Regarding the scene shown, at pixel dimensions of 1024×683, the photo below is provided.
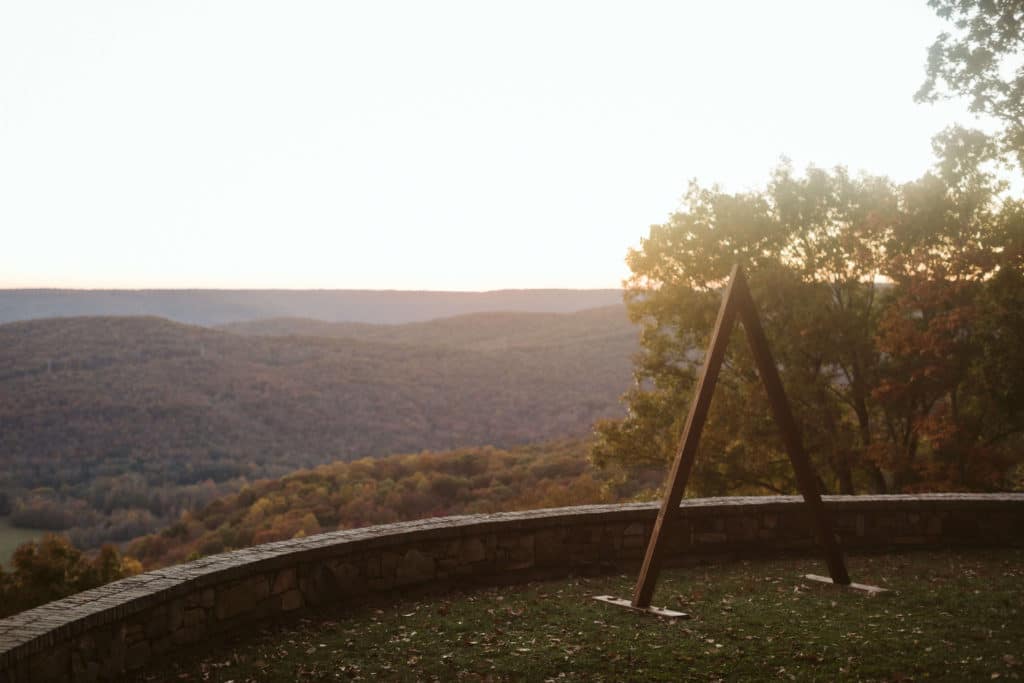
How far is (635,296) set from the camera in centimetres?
2462

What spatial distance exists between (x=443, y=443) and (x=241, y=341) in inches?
1429

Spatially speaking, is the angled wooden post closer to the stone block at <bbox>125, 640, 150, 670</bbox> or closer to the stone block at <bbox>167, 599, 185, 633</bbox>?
the stone block at <bbox>167, 599, 185, 633</bbox>

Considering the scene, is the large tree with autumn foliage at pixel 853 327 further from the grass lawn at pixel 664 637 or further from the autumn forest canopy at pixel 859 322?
the grass lawn at pixel 664 637

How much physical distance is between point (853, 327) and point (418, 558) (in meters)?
15.8

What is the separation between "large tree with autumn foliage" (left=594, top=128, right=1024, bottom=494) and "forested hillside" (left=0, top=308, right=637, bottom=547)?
24.3 metres

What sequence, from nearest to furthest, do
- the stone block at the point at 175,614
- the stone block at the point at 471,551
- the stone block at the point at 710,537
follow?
the stone block at the point at 175,614 → the stone block at the point at 471,551 → the stone block at the point at 710,537

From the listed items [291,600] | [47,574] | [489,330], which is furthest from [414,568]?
[489,330]

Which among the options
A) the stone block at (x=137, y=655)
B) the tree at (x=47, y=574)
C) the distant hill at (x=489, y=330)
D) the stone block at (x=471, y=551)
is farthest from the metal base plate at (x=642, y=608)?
the distant hill at (x=489, y=330)

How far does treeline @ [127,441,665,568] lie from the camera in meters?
36.5

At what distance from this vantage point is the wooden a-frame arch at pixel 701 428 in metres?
8.07

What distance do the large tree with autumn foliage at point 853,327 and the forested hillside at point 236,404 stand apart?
24315 millimetres

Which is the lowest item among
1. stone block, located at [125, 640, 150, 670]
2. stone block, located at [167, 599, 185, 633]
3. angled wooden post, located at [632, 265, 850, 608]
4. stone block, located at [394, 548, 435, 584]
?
stone block, located at [394, 548, 435, 584]

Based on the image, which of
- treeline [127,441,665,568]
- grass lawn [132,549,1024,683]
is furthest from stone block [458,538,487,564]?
treeline [127,441,665,568]

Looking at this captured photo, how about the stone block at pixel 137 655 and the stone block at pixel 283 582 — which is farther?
the stone block at pixel 283 582
